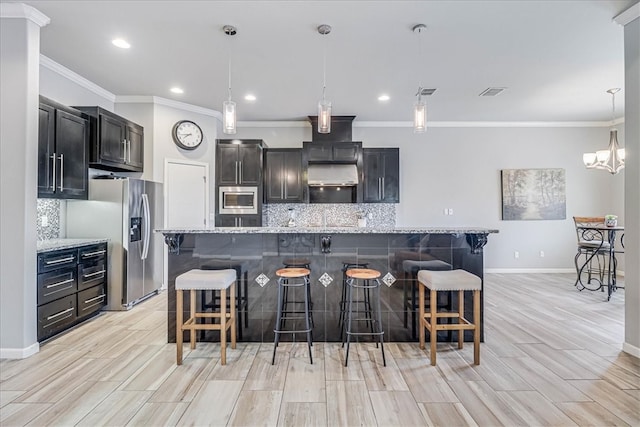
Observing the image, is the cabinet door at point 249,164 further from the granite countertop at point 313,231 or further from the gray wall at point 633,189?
the gray wall at point 633,189

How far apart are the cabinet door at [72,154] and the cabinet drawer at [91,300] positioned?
3.51 ft

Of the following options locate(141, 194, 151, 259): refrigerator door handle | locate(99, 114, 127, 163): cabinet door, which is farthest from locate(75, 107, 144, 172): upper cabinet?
locate(141, 194, 151, 259): refrigerator door handle

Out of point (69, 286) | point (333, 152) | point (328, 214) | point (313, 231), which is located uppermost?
point (333, 152)

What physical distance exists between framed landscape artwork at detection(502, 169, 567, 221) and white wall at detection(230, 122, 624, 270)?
0.39 feet

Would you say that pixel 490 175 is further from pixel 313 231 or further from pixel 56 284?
pixel 56 284

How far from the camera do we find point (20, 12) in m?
2.69

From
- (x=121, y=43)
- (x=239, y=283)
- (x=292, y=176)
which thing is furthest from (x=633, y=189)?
(x=121, y=43)

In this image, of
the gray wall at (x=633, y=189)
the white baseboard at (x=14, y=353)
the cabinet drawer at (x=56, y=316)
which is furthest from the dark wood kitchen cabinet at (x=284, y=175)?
the gray wall at (x=633, y=189)

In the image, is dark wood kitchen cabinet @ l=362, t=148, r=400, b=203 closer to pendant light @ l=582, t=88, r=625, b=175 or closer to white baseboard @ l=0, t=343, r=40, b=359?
pendant light @ l=582, t=88, r=625, b=175

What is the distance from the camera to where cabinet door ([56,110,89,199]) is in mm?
3297

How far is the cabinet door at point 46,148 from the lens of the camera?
303 centimetres

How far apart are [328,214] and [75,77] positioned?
163 inches

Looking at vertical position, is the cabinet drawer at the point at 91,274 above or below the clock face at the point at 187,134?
below

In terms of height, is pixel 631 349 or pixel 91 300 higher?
pixel 91 300
